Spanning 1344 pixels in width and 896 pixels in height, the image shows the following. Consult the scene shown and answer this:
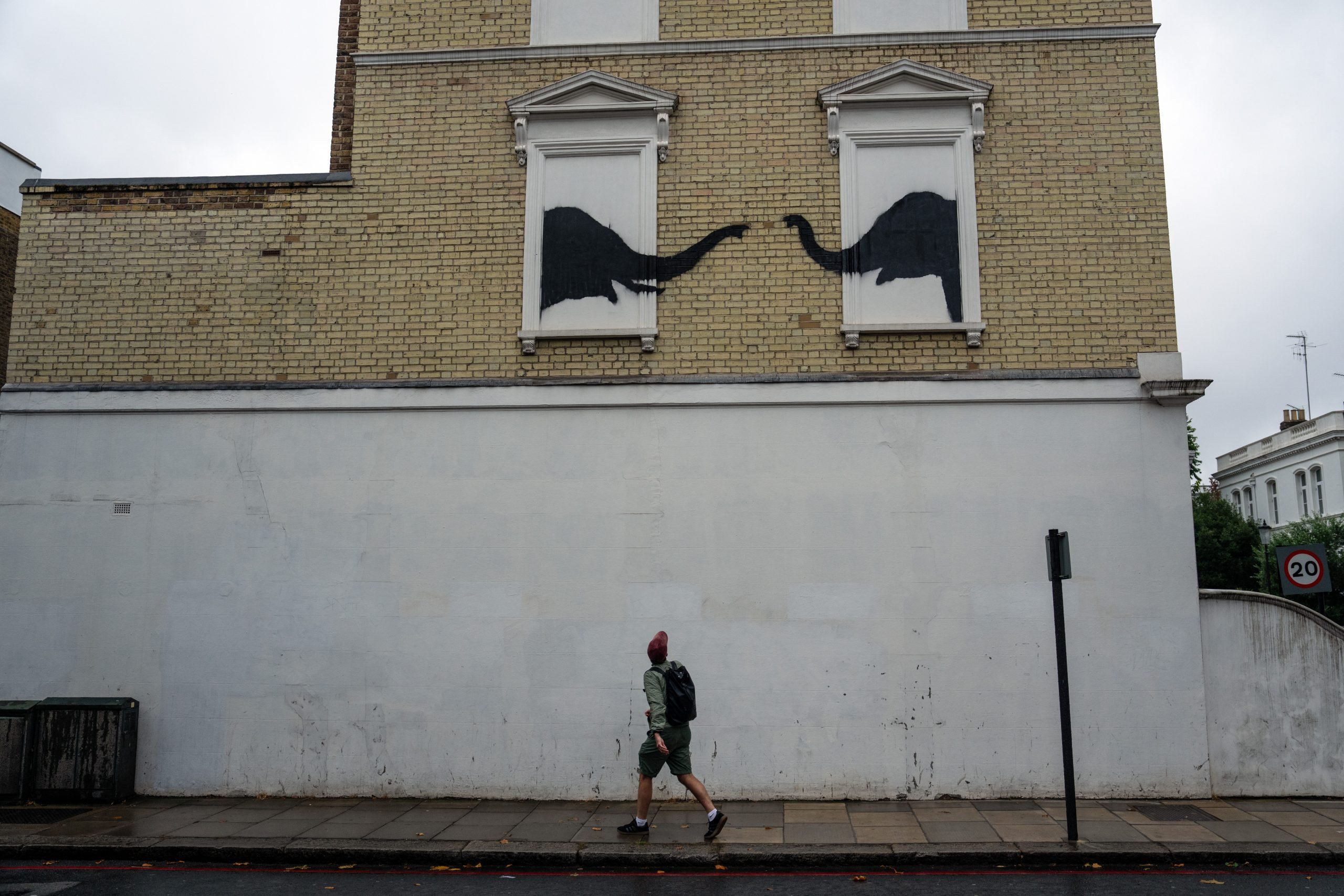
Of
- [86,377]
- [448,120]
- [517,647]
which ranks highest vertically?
[448,120]

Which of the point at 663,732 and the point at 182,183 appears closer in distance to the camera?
the point at 663,732

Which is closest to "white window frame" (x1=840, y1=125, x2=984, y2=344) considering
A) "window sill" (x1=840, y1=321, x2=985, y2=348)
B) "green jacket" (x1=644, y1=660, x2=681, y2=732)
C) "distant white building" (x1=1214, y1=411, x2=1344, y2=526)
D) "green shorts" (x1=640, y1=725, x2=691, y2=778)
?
"window sill" (x1=840, y1=321, x2=985, y2=348)

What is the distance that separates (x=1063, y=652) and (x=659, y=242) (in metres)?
5.80

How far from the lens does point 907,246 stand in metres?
10.2

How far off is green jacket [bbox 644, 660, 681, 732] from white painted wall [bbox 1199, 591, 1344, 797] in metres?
5.55

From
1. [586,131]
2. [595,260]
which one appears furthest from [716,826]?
[586,131]

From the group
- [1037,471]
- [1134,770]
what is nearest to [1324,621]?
[1134,770]

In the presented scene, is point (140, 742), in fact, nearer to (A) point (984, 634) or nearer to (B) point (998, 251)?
(A) point (984, 634)

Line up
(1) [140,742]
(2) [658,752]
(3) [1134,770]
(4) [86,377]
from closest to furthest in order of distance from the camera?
(2) [658,752] → (3) [1134,770] → (1) [140,742] → (4) [86,377]

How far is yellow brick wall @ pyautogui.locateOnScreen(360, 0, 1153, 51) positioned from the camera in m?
10.5

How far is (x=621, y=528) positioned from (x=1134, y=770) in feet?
18.4

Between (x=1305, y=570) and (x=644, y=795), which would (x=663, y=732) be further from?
(x=1305, y=570)

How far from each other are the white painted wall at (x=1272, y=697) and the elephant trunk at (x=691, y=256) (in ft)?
20.1

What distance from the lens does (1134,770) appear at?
9.19 metres
